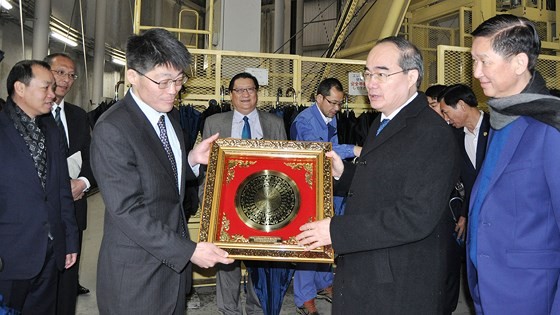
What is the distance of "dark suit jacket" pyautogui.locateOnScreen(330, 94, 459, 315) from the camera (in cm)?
170

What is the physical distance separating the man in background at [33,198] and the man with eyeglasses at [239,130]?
130cm

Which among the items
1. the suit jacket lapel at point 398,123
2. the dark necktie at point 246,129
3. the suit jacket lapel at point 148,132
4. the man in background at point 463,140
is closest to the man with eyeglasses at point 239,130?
the dark necktie at point 246,129

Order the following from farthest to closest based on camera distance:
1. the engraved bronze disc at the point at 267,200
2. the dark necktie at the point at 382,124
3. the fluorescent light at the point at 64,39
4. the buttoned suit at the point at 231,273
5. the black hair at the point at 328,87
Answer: the fluorescent light at the point at 64,39, the black hair at the point at 328,87, the buttoned suit at the point at 231,273, the engraved bronze disc at the point at 267,200, the dark necktie at the point at 382,124

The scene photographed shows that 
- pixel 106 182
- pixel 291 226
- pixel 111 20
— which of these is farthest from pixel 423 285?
pixel 111 20

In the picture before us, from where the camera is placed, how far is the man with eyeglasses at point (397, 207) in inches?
67.2

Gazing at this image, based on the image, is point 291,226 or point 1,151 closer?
point 291,226

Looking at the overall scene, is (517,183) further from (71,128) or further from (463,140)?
(71,128)

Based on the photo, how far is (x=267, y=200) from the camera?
231 cm

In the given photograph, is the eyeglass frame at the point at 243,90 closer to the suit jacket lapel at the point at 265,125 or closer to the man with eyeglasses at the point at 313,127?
the suit jacket lapel at the point at 265,125

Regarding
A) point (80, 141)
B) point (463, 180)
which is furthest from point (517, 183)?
point (80, 141)

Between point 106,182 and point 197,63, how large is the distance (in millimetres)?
3799

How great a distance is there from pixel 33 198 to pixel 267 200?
4.12 feet

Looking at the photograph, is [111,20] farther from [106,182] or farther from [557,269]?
[557,269]

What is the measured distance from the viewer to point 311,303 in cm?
412
